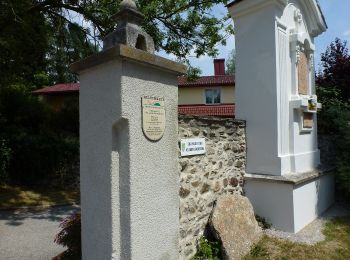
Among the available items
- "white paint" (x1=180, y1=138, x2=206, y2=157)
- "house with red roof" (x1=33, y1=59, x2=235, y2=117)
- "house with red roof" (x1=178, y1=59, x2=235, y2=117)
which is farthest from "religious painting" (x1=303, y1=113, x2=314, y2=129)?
"house with red roof" (x1=178, y1=59, x2=235, y2=117)

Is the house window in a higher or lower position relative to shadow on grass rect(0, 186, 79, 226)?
Result: higher

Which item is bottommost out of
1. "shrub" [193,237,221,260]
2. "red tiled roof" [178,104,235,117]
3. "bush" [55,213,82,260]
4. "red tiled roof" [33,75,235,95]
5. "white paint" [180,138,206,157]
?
"shrub" [193,237,221,260]

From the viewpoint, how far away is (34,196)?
10.3 meters

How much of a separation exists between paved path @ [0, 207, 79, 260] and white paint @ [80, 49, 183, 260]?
2.07 m

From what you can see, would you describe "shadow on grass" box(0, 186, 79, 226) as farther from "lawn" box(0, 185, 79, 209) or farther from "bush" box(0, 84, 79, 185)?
"bush" box(0, 84, 79, 185)

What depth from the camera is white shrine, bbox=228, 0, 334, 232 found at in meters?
5.88

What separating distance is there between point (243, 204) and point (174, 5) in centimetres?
569

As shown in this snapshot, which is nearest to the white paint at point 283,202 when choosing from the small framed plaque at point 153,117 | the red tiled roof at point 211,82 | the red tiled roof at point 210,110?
the small framed plaque at point 153,117

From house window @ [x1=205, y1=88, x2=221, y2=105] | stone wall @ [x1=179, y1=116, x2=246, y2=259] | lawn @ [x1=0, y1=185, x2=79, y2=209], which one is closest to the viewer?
stone wall @ [x1=179, y1=116, x2=246, y2=259]

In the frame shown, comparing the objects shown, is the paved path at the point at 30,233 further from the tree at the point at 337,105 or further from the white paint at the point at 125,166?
the tree at the point at 337,105

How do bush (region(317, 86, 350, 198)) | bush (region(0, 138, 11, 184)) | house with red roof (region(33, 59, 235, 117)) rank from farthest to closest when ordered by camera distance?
1. house with red roof (region(33, 59, 235, 117))
2. bush (region(0, 138, 11, 184))
3. bush (region(317, 86, 350, 198))

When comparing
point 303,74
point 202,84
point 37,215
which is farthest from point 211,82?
point 37,215

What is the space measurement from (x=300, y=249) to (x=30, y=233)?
5206 mm

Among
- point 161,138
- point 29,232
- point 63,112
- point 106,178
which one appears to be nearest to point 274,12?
point 161,138
